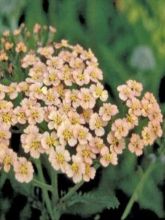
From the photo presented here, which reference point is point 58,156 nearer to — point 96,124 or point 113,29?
point 96,124

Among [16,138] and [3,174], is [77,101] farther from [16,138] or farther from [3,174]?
[16,138]

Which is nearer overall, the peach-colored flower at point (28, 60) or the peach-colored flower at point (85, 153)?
the peach-colored flower at point (85, 153)

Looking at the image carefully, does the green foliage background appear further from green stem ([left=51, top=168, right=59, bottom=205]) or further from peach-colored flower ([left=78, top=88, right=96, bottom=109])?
peach-colored flower ([left=78, top=88, right=96, bottom=109])

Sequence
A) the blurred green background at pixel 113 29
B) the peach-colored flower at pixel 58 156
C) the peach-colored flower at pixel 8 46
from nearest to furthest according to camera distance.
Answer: the peach-colored flower at pixel 58 156, the peach-colored flower at pixel 8 46, the blurred green background at pixel 113 29

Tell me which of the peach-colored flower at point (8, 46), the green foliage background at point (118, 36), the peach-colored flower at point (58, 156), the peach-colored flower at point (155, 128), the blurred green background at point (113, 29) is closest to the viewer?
the peach-colored flower at point (58, 156)

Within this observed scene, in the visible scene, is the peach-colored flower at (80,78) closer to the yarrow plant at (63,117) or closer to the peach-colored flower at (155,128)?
the yarrow plant at (63,117)

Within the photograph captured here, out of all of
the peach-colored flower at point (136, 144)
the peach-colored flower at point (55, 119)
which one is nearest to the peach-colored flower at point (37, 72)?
the peach-colored flower at point (55, 119)

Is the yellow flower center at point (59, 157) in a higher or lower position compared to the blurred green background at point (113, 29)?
lower

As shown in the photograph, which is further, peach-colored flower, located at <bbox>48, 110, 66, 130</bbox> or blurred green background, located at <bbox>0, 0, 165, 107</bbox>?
blurred green background, located at <bbox>0, 0, 165, 107</bbox>

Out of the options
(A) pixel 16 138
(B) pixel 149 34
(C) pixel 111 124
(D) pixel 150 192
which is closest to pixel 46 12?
(B) pixel 149 34

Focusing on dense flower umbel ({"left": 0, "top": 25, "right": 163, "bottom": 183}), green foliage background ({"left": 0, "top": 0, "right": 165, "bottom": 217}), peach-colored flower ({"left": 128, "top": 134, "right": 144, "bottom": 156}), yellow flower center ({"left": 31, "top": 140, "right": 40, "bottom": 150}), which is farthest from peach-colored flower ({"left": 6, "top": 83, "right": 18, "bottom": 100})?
green foliage background ({"left": 0, "top": 0, "right": 165, "bottom": 217})
